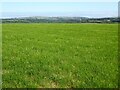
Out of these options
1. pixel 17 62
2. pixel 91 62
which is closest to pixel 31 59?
pixel 17 62

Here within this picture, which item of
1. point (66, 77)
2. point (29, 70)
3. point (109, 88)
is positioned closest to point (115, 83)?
point (109, 88)

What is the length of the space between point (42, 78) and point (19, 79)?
105cm

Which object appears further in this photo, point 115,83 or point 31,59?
point 31,59

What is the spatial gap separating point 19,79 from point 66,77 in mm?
2176

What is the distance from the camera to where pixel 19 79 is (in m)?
12.8

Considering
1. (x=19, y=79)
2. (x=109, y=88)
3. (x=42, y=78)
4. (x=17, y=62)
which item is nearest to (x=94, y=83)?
(x=109, y=88)

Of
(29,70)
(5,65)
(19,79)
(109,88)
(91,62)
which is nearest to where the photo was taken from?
(109,88)

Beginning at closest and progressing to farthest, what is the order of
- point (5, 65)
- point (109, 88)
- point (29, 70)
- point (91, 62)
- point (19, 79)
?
point (109, 88), point (19, 79), point (29, 70), point (5, 65), point (91, 62)

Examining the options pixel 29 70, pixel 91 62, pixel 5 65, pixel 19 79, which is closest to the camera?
pixel 19 79

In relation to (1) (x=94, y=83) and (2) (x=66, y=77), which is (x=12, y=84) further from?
(1) (x=94, y=83)

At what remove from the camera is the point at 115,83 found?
12.5 m

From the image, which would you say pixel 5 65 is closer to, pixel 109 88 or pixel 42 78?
pixel 42 78

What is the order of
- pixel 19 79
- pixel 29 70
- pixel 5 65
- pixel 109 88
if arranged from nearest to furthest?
pixel 109 88 → pixel 19 79 → pixel 29 70 → pixel 5 65

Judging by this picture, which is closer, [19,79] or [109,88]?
[109,88]
